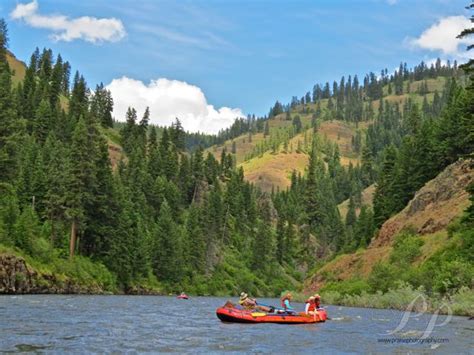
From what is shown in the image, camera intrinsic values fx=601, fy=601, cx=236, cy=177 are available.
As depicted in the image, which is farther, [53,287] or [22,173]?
[22,173]

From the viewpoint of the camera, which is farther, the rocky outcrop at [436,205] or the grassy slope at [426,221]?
the rocky outcrop at [436,205]

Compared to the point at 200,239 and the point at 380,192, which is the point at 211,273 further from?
the point at 380,192

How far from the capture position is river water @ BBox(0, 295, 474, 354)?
27219mm

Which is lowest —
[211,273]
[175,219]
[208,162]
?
[211,273]

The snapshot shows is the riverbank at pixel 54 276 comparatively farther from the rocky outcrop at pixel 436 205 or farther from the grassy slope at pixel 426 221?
the rocky outcrop at pixel 436 205

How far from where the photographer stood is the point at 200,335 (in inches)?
1313

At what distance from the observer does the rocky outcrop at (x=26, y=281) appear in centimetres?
6466

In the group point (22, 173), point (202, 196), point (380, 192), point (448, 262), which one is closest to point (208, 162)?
point (202, 196)

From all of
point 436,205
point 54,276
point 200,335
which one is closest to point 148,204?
point 54,276

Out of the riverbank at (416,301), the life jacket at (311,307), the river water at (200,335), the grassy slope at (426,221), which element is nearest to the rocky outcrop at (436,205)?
the grassy slope at (426,221)

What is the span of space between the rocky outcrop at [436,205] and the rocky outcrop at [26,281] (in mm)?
45089

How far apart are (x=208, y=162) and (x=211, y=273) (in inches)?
2043

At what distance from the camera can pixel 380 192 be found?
116m

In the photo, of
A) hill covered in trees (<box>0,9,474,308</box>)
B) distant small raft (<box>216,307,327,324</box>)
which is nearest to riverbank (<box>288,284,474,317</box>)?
hill covered in trees (<box>0,9,474,308</box>)
